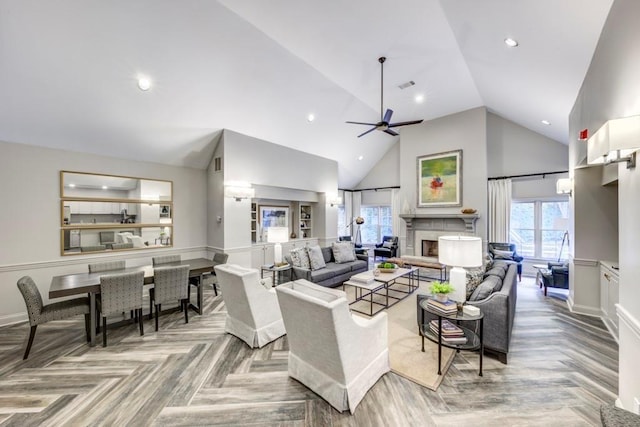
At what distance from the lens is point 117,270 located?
4.09 m

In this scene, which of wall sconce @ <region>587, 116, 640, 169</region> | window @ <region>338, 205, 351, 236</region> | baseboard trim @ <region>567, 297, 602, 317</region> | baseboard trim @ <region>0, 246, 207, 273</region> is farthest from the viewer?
window @ <region>338, 205, 351, 236</region>

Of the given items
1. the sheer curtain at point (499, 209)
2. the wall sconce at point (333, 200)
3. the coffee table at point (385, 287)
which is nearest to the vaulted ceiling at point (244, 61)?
the sheer curtain at point (499, 209)

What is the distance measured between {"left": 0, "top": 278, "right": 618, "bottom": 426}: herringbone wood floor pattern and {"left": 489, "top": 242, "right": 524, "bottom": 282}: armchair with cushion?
259 centimetres

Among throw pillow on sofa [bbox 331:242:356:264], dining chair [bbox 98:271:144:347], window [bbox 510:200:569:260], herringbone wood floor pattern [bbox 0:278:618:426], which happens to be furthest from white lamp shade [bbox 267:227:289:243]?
window [bbox 510:200:569:260]

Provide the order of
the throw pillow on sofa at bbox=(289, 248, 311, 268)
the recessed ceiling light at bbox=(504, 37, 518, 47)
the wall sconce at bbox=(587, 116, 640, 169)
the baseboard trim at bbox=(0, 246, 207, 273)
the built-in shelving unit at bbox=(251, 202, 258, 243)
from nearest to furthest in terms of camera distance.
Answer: the wall sconce at bbox=(587, 116, 640, 169) < the recessed ceiling light at bbox=(504, 37, 518, 47) < the baseboard trim at bbox=(0, 246, 207, 273) < the throw pillow on sofa at bbox=(289, 248, 311, 268) < the built-in shelving unit at bbox=(251, 202, 258, 243)

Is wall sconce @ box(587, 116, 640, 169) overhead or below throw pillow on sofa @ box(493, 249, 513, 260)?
overhead

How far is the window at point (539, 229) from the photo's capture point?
6.12 m

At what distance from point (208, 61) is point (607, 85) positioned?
4.83 meters

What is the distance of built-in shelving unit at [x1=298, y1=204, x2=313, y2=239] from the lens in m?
8.13

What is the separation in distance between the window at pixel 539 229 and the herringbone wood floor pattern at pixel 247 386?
3504 mm

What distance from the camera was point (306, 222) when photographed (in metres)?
8.23

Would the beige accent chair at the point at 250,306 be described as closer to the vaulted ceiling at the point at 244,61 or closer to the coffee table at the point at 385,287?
the coffee table at the point at 385,287

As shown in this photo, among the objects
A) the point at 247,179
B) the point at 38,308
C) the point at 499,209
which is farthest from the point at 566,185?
the point at 38,308

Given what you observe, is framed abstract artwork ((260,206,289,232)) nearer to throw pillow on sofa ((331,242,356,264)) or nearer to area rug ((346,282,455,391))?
throw pillow on sofa ((331,242,356,264))
